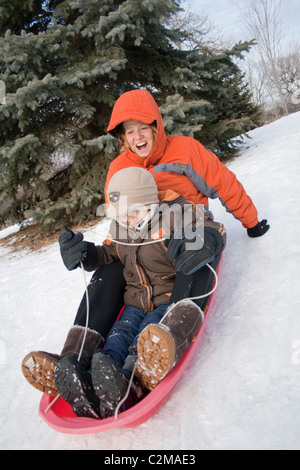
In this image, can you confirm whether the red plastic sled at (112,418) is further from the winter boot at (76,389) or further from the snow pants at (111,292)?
the snow pants at (111,292)

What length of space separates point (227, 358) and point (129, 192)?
0.91 m

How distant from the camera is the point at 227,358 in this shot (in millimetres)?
1420

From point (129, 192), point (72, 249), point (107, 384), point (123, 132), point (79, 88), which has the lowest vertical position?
point (107, 384)

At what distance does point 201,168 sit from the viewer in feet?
7.02

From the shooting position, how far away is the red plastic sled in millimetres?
1109

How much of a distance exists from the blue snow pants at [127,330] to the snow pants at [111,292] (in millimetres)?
56

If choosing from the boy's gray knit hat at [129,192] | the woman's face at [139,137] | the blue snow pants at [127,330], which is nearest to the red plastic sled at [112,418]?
the blue snow pants at [127,330]

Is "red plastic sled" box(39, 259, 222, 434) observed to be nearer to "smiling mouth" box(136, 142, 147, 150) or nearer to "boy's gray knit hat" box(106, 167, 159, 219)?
"boy's gray knit hat" box(106, 167, 159, 219)

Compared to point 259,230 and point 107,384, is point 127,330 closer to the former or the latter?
point 107,384

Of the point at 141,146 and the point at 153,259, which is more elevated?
the point at 141,146

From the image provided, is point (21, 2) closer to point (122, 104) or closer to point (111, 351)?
point (122, 104)

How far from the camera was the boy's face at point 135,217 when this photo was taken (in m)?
1.69

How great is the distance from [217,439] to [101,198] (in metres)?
3.39

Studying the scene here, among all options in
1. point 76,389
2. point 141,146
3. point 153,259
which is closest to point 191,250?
point 153,259
